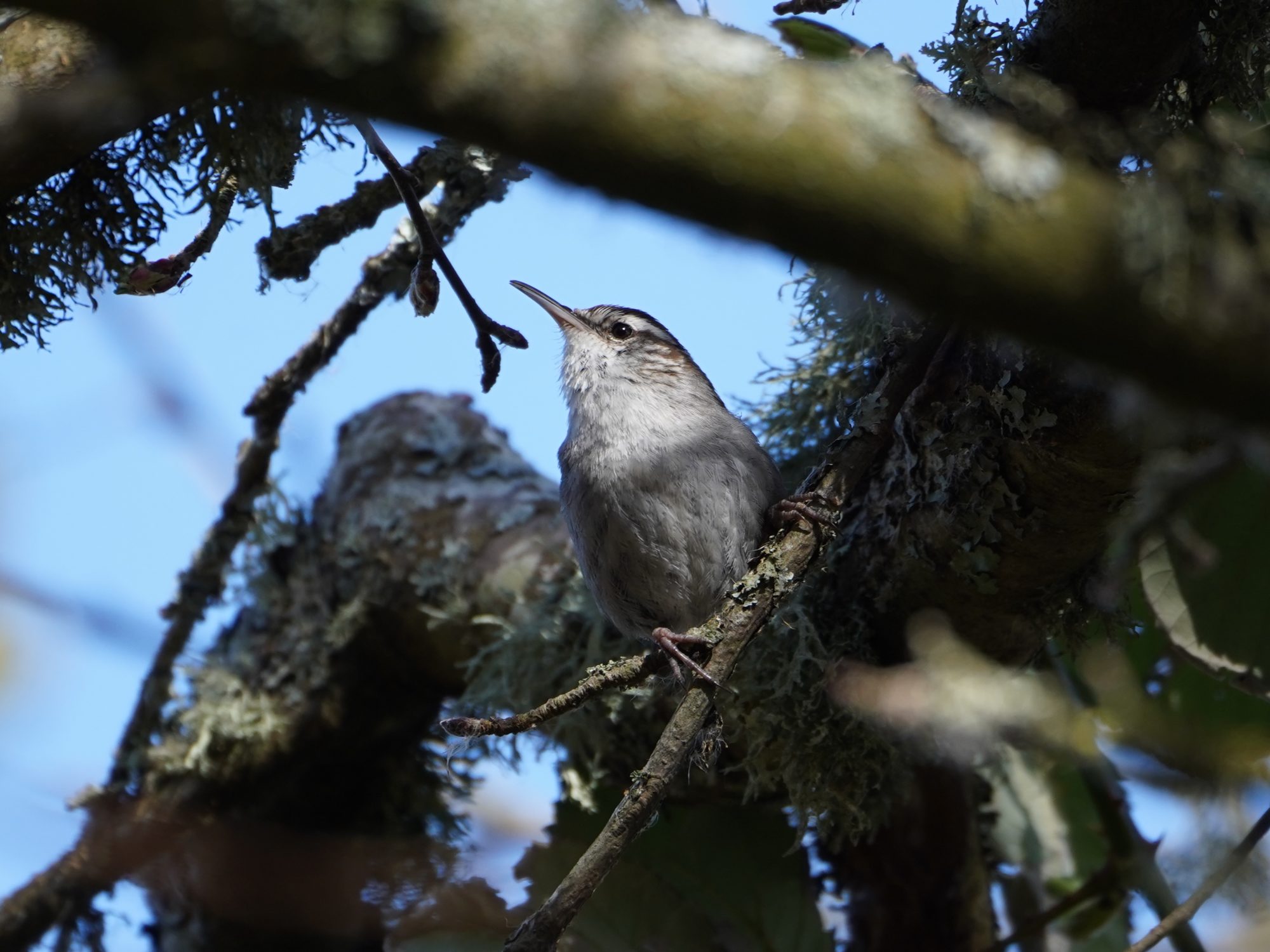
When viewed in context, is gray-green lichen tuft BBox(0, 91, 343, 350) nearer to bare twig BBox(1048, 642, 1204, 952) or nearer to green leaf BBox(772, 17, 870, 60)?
green leaf BBox(772, 17, 870, 60)

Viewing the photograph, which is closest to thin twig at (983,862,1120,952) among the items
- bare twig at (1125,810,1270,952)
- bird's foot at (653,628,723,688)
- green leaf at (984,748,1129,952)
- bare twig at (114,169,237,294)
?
green leaf at (984,748,1129,952)

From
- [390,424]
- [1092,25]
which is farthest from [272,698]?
[1092,25]

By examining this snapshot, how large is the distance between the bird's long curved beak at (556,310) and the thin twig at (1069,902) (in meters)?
2.33

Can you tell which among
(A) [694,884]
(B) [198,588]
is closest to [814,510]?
(A) [694,884]

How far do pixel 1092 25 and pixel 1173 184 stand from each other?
143 cm

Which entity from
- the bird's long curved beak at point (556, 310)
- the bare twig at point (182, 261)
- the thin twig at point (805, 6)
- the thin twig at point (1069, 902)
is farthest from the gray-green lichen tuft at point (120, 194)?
the thin twig at point (1069, 902)

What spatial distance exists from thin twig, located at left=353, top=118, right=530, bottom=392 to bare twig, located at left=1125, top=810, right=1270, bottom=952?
1535 millimetres

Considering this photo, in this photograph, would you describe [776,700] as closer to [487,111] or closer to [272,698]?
[272,698]

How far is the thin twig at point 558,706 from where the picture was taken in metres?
2.09

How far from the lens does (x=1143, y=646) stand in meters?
3.57

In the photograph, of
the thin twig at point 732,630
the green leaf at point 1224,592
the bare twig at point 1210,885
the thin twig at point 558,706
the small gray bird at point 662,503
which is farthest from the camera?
the small gray bird at point 662,503

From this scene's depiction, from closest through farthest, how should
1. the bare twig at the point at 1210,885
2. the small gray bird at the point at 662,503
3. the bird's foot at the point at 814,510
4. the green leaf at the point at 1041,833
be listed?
1. the bare twig at the point at 1210,885
2. the bird's foot at the point at 814,510
3. the small gray bird at the point at 662,503
4. the green leaf at the point at 1041,833

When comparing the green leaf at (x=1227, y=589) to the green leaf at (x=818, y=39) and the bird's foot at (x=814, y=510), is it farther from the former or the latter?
the green leaf at (x=818, y=39)

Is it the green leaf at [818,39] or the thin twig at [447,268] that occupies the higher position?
the green leaf at [818,39]
